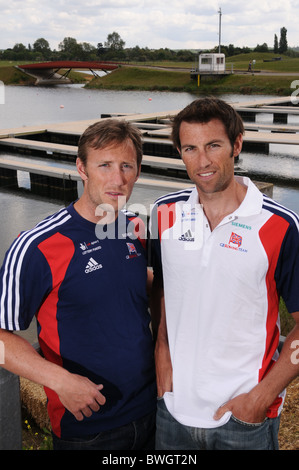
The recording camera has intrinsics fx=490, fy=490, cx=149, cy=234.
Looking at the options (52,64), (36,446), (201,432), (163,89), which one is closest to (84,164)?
(201,432)

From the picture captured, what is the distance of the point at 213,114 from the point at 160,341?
37.0 inches

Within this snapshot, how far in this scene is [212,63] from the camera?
49.2 metres

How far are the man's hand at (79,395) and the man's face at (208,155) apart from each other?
86 centimetres

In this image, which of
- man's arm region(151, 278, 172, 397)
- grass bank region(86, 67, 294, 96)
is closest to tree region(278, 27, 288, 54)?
grass bank region(86, 67, 294, 96)

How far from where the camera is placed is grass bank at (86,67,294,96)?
4415 centimetres

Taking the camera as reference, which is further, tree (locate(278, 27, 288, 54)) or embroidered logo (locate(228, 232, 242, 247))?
tree (locate(278, 27, 288, 54))

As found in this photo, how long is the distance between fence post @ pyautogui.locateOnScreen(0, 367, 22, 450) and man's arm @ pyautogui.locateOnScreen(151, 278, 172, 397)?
1.78 feet

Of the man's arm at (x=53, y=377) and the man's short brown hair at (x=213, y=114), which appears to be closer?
the man's arm at (x=53, y=377)

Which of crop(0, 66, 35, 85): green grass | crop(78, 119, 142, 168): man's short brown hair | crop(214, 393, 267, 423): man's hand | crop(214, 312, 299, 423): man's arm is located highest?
crop(0, 66, 35, 85): green grass

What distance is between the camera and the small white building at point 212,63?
4878cm

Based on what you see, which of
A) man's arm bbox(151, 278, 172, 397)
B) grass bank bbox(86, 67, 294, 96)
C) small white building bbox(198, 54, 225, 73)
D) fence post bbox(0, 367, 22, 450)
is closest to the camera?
fence post bbox(0, 367, 22, 450)

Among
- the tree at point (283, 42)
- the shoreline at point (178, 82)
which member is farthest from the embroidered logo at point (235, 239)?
the tree at point (283, 42)

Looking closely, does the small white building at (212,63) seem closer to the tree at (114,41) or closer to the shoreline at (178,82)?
the shoreline at (178,82)

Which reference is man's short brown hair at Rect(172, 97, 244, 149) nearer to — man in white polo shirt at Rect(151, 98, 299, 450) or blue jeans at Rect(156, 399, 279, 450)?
man in white polo shirt at Rect(151, 98, 299, 450)
